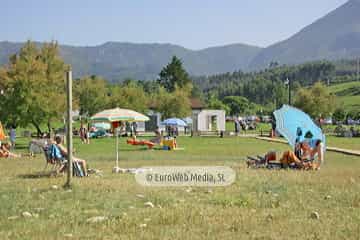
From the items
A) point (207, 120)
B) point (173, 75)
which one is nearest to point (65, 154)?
point (207, 120)

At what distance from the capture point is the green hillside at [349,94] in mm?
115812

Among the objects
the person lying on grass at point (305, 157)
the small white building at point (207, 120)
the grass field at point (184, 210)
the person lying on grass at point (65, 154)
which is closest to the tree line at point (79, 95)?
the small white building at point (207, 120)

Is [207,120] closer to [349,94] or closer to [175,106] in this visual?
[175,106]

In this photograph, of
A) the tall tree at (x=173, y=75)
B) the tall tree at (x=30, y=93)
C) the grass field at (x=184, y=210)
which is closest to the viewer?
the grass field at (x=184, y=210)

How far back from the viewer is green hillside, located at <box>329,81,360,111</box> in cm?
11581

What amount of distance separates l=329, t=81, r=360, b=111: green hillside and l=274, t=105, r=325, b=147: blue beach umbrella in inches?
3784

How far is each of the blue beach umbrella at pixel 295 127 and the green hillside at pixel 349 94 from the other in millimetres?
96122

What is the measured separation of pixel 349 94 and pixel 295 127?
12890 cm

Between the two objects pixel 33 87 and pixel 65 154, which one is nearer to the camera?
pixel 65 154

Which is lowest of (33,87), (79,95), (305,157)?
(305,157)

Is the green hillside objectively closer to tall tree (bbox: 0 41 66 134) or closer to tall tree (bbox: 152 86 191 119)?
tall tree (bbox: 152 86 191 119)

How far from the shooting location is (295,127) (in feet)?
58.4

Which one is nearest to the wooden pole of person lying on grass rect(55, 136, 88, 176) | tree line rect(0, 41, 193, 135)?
person lying on grass rect(55, 136, 88, 176)

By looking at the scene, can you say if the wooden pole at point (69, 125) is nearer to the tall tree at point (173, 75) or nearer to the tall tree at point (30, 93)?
the tall tree at point (30, 93)
